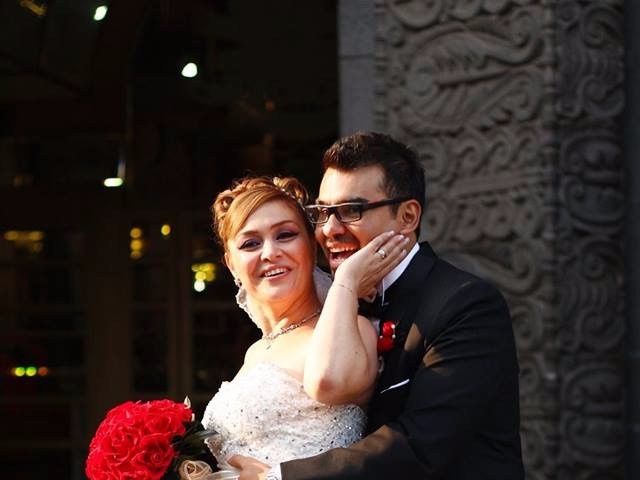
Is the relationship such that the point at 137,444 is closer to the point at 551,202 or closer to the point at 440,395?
the point at 440,395

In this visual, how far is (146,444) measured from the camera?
3371mm

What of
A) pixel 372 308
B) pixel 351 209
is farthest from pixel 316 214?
pixel 372 308

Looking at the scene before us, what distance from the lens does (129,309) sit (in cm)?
1002

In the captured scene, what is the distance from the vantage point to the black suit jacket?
9.95 ft

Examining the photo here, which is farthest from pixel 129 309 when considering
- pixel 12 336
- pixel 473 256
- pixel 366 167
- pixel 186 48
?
pixel 366 167

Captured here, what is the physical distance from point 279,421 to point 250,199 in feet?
2.10

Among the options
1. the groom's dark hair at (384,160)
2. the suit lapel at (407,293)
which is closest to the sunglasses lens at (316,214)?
the groom's dark hair at (384,160)

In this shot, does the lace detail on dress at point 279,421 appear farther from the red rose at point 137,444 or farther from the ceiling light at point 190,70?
the ceiling light at point 190,70

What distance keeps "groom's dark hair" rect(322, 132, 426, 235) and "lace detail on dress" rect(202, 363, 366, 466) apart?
580 mm

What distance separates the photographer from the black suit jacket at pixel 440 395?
3.03 m

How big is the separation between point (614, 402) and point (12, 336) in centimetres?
585

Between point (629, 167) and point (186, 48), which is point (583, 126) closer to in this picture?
point (629, 167)

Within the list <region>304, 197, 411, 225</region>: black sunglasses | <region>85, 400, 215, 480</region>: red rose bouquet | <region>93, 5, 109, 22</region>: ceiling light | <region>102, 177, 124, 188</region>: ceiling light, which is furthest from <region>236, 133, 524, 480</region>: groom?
<region>102, 177, 124, 188</region>: ceiling light

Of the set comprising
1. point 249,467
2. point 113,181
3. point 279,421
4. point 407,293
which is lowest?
point 249,467
